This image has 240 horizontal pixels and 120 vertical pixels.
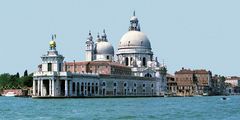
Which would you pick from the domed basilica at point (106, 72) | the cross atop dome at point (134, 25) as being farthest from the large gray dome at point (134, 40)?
the cross atop dome at point (134, 25)

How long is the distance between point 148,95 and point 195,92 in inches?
1207

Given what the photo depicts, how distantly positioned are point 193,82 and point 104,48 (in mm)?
31016

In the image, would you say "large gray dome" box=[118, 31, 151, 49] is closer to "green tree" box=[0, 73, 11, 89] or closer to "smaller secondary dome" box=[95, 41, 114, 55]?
"smaller secondary dome" box=[95, 41, 114, 55]

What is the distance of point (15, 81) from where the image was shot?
4734 inches

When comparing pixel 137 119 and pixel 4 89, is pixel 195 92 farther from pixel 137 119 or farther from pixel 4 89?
pixel 137 119

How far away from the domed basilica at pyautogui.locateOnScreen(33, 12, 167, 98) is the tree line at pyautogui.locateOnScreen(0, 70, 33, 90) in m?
3.97

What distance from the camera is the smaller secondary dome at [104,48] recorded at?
123 m

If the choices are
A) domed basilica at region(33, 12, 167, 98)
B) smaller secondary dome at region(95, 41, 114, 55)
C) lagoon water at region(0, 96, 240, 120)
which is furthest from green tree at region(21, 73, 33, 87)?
lagoon water at region(0, 96, 240, 120)

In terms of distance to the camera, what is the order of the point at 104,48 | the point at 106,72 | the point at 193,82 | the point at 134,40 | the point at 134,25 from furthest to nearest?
the point at 193,82, the point at 134,25, the point at 104,48, the point at 134,40, the point at 106,72

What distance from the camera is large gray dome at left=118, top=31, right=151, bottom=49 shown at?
122 meters

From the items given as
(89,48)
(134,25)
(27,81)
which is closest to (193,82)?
(134,25)

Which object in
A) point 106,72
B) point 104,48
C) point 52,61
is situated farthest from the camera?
point 104,48

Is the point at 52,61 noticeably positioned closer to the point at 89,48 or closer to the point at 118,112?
the point at 89,48

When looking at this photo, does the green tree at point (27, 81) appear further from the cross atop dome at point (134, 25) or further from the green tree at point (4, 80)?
the cross atop dome at point (134, 25)
